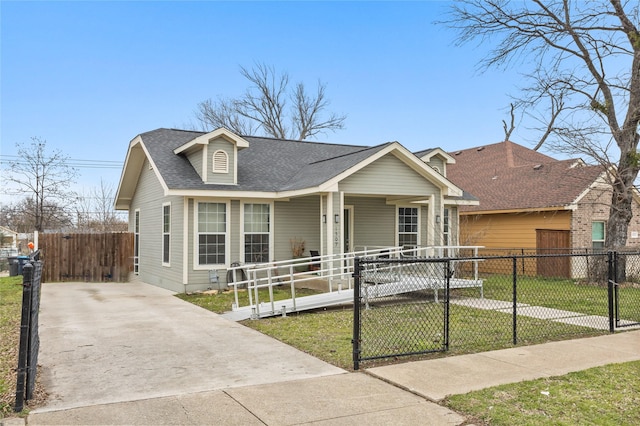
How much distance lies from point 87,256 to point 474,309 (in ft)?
45.9

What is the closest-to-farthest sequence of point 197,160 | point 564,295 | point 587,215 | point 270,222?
point 564,295 → point 197,160 → point 270,222 → point 587,215

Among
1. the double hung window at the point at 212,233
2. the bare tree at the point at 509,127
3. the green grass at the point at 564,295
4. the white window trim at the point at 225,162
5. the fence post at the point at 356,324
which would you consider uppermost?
the bare tree at the point at 509,127

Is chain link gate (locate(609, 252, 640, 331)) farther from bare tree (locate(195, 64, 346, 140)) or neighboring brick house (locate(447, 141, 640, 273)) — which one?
bare tree (locate(195, 64, 346, 140))

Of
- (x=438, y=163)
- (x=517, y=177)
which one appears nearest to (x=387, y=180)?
(x=438, y=163)

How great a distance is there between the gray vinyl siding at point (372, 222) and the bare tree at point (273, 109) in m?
21.9

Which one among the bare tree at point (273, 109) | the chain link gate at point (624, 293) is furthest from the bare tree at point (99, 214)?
the chain link gate at point (624, 293)

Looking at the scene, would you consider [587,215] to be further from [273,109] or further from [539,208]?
[273,109]

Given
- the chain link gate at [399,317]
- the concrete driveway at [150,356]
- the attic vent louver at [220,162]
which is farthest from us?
the attic vent louver at [220,162]

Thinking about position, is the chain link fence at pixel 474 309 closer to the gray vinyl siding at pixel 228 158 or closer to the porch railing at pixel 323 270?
the porch railing at pixel 323 270

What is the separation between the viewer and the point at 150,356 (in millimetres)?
6949

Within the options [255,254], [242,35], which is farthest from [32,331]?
[242,35]

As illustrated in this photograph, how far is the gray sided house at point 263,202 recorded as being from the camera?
1382cm

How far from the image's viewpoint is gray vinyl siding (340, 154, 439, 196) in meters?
13.7

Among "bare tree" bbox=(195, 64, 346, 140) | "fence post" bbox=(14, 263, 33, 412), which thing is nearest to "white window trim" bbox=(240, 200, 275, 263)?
"fence post" bbox=(14, 263, 33, 412)
